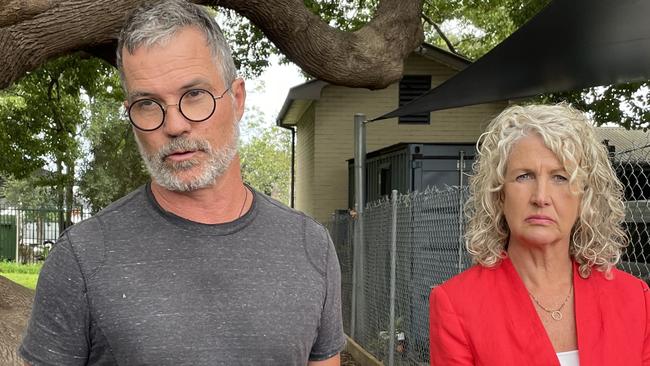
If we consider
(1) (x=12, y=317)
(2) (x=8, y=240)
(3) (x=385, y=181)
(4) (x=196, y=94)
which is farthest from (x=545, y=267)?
(2) (x=8, y=240)

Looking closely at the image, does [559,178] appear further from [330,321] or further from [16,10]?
[16,10]

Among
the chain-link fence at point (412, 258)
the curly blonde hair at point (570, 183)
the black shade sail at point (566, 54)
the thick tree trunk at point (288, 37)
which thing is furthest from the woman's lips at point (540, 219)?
the thick tree trunk at point (288, 37)

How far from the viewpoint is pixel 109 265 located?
6.21 feet

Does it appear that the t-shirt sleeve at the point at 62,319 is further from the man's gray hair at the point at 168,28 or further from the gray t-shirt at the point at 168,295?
the man's gray hair at the point at 168,28

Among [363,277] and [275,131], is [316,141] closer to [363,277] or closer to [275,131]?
[363,277]

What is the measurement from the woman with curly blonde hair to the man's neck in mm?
961

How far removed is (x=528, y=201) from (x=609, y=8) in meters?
1.97

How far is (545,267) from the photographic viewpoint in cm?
268

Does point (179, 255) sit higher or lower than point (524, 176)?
lower

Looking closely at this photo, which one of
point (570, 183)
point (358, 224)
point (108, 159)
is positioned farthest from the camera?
point (108, 159)

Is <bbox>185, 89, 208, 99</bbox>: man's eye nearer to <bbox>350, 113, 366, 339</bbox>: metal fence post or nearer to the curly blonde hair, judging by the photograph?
the curly blonde hair

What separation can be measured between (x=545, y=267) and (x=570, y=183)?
1.01 ft

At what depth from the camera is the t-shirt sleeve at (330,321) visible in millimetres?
2148

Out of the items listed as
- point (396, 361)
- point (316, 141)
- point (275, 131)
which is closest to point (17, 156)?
point (316, 141)
